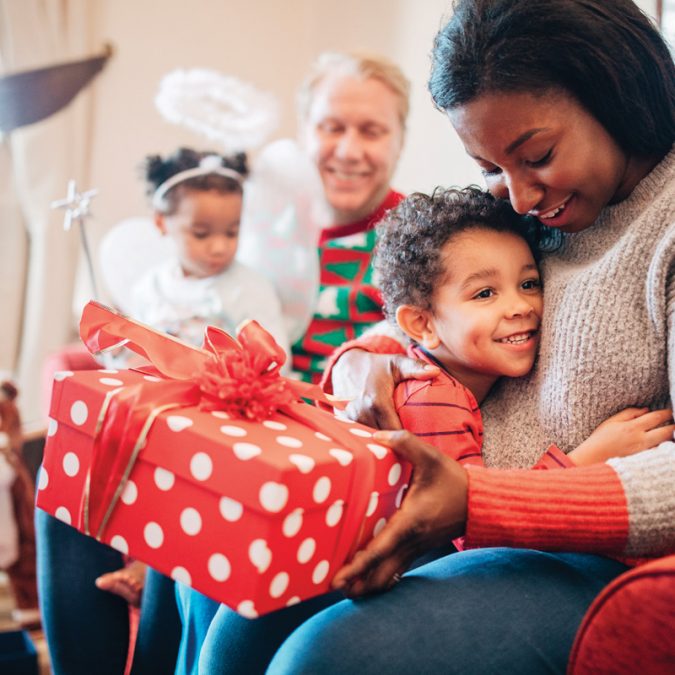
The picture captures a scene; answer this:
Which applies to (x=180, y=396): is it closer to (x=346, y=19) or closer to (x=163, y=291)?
(x=163, y=291)

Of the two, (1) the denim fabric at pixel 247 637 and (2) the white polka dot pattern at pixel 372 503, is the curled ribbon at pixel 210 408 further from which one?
(1) the denim fabric at pixel 247 637

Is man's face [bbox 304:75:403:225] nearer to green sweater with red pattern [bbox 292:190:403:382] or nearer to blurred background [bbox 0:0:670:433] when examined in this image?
green sweater with red pattern [bbox 292:190:403:382]

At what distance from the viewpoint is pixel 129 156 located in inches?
118

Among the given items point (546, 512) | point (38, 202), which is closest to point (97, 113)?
point (38, 202)

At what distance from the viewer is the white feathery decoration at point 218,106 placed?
2062 mm

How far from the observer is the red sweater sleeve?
0.88 metres

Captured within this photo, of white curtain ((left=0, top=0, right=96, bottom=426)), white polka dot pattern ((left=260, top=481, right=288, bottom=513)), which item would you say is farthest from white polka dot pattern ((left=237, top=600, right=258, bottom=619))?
white curtain ((left=0, top=0, right=96, bottom=426))

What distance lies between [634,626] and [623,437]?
0.27 metres

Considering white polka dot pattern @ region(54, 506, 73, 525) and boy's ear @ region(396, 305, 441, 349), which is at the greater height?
boy's ear @ region(396, 305, 441, 349)

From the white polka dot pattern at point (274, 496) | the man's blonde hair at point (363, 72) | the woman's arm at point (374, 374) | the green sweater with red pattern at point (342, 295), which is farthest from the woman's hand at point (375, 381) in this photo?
the man's blonde hair at point (363, 72)

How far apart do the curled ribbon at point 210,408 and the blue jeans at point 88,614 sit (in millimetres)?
410

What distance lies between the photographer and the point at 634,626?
762 millimetres

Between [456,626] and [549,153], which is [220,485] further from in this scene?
[549,153]

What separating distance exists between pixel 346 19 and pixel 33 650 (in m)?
2.27
